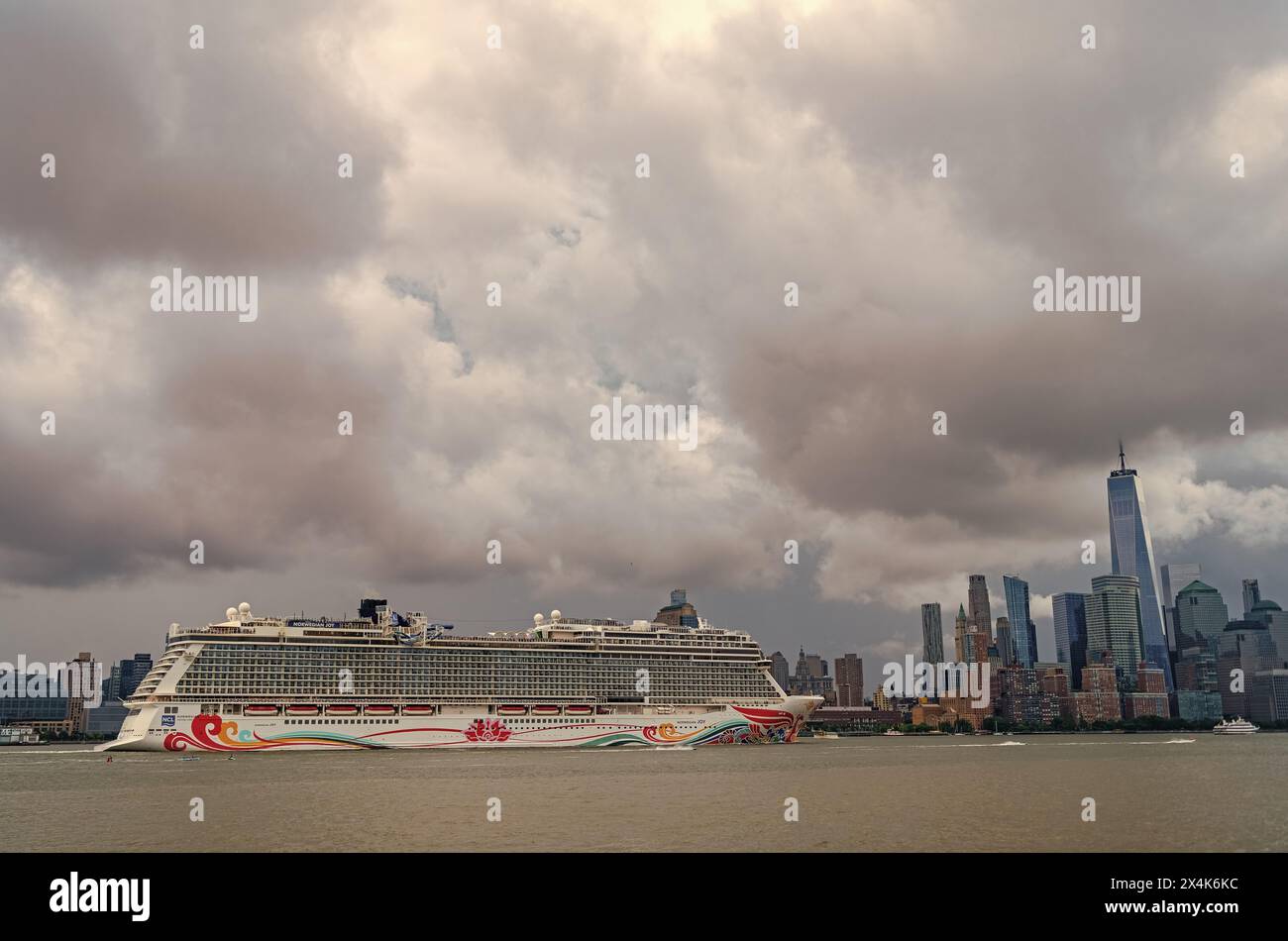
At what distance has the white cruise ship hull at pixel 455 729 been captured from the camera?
103125mm

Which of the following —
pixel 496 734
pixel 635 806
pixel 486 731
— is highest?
pixel 635 806

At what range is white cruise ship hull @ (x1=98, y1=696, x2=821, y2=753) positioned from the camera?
103125 mm

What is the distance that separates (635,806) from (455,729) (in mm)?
→ 67412

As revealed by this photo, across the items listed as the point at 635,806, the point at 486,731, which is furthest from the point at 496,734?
the point at 635,806

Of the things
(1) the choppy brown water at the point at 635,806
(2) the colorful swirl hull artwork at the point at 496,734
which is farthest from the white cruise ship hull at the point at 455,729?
(1) the choppy brown water at the point at 635,806

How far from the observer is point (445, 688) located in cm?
11750

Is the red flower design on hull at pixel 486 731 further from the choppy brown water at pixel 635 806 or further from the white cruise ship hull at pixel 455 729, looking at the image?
the choppy brown water at pixel 635 806

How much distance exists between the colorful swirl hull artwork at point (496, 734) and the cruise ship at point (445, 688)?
14cm

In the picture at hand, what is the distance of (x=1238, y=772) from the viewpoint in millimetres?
86188

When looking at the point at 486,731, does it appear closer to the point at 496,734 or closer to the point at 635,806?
the point at 496,734
